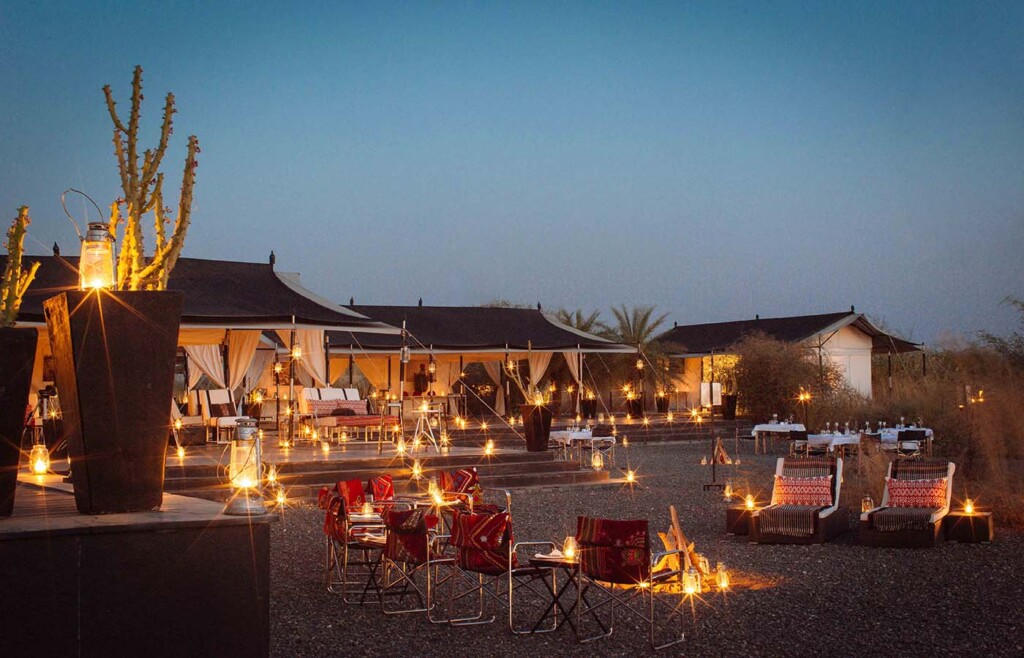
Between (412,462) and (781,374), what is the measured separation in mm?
15278

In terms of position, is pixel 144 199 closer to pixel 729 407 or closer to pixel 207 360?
pixel 207 360

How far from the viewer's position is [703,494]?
13867mm

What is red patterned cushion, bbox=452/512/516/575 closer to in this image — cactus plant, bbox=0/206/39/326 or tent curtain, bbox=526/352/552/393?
cactus plant, bbox=0/206/39/326

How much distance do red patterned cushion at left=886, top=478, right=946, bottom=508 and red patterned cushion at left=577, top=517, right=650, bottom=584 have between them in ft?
15.4

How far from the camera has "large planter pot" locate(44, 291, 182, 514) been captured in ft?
14.9

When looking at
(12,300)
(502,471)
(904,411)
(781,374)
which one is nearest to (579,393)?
(781,374)

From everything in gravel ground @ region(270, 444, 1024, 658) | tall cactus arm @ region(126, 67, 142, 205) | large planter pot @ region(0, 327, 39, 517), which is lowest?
gravel ground @ region(270, 444, 1024, 658)

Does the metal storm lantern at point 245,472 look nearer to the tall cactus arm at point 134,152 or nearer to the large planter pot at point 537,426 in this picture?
the tall cactus arm at point 134,152

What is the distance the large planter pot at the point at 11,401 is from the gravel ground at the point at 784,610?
2010 millimetres

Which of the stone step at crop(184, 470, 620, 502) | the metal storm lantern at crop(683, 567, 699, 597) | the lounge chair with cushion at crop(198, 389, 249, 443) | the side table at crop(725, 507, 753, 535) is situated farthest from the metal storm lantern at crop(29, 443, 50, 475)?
the lounge chair with cushion at crop(198, 389, 249, 443)

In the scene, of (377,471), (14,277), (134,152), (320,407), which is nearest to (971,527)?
(377,471)

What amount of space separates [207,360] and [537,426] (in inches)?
392

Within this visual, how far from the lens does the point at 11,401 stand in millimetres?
4668

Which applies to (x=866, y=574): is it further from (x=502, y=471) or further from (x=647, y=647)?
(x=502, y=471)
